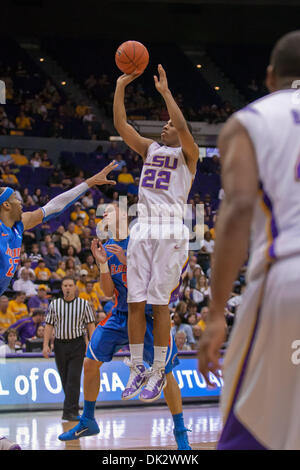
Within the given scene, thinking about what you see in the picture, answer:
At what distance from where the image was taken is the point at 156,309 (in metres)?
6.29

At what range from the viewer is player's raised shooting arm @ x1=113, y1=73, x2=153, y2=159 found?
6.32 meters

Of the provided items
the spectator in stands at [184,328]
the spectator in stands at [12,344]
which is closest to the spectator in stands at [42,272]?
the spectator in stands at [12,344]

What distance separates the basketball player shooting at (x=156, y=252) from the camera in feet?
20.4

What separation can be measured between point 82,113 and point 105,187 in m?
5.09

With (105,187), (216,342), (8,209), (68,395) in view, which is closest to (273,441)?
(216,342)

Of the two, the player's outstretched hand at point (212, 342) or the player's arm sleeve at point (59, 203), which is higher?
the player's arm sleeve at point (59, 203)

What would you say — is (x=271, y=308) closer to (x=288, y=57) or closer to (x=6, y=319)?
(x=288, y=57)

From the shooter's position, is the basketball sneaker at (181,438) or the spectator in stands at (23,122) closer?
the basketball sneaker at (181,438)

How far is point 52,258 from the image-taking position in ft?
51.7

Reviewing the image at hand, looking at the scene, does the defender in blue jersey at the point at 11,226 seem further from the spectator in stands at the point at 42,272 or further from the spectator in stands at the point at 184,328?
the spectator in stands at the point at 42,272

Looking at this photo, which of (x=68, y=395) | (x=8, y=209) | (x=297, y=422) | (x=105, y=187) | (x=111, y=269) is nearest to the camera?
(x=297, y=422)

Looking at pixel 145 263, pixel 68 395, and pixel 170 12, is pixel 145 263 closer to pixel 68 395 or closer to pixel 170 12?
pixel 68 395

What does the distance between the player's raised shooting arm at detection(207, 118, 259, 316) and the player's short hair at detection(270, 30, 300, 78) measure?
1.31ft

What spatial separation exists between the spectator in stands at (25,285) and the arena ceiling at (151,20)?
11907 millimetres
